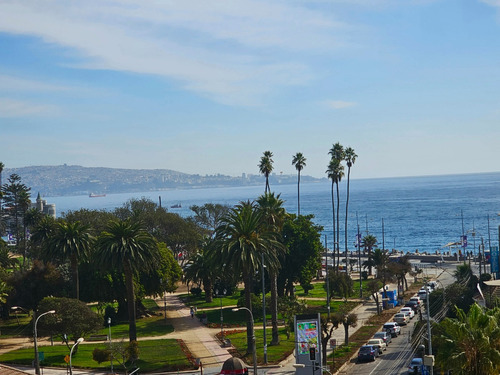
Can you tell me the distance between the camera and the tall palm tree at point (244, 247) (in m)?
64.8

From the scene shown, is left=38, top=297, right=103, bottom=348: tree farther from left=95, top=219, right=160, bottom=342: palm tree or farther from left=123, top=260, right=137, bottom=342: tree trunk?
left=95, top=219, right=160, bottom=342: palm tree

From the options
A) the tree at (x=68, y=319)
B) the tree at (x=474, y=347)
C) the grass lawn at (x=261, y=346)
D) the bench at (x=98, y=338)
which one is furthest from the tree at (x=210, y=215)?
the tree at (x=474, y=347)

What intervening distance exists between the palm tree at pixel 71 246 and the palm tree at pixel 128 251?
1282 centimetres

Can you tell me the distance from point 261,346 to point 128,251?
17.1 meters

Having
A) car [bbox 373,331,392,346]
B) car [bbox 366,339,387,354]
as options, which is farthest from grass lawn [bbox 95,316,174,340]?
car [bbox 366,339,387,354]

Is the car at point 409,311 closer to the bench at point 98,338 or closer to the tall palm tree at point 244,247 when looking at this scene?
the tall palm tree at point 244,247

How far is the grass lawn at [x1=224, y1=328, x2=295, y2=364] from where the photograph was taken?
2483 inches

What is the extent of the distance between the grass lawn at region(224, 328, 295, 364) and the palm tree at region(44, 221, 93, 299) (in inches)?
823

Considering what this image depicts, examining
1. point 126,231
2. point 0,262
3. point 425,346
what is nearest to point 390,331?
point 425,346

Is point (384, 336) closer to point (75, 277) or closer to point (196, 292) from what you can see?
point (75, 277)

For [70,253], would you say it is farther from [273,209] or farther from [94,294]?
[273,209]

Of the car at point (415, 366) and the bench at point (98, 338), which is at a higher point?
the car at point (415, 366)

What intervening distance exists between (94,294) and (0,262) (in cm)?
2736

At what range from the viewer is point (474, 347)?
35.3 meters
